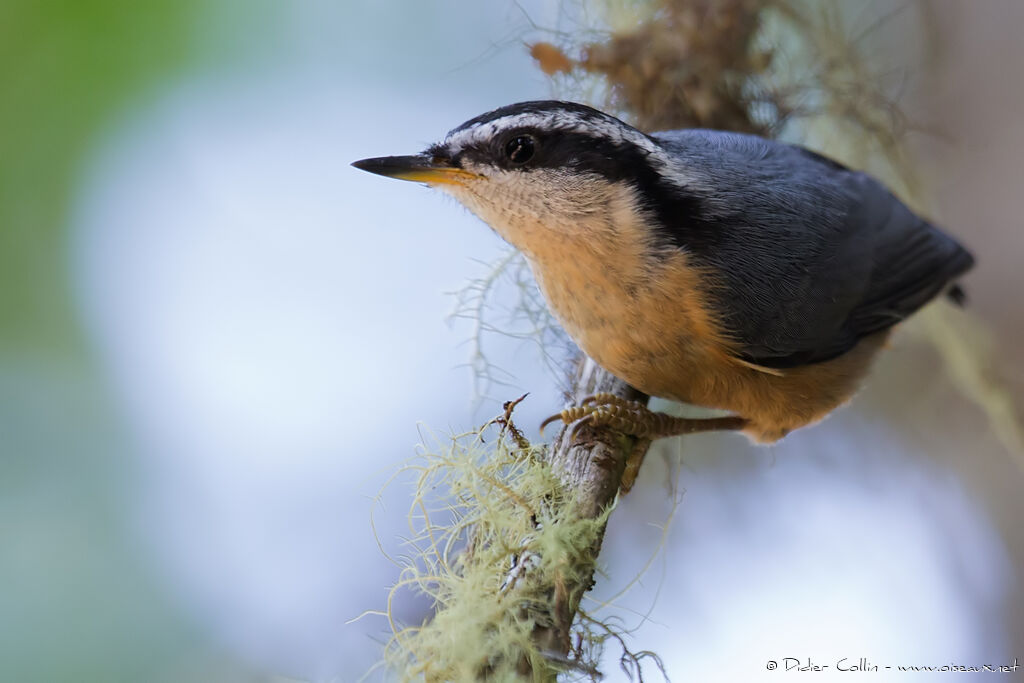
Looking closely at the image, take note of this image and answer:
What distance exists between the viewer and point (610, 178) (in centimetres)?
174

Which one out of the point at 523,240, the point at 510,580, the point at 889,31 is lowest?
the point at 510,580

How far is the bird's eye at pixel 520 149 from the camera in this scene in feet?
5.61

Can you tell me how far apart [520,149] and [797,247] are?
65 cm

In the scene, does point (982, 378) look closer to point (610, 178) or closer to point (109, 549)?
point (610, 178)

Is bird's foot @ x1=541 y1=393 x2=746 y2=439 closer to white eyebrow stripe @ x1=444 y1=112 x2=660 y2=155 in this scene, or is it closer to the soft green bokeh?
white eyebrow stripe @ x1=444 y1=112 x2=660 y2=155

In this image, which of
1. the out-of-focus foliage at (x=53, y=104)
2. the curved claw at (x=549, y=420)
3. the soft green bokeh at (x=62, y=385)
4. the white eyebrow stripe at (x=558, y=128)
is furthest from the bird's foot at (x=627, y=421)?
the out-of-focus foliage at (x=53, y=104)

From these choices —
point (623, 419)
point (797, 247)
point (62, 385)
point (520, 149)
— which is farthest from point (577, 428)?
point (62, 385)


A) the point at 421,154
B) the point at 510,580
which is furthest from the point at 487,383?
the point at 510,580

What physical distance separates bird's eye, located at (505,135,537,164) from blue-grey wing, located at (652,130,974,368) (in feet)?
1.01

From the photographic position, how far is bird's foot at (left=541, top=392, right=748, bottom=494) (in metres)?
1.61

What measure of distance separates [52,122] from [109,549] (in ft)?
3.75

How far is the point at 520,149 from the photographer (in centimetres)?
171

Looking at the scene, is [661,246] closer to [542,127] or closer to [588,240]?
[588,240]

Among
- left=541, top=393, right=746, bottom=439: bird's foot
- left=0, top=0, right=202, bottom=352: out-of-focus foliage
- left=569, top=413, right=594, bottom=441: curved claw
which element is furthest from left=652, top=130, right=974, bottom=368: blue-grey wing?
left=0, top=0, right=202, bottom=352: out-of-focus foliage
